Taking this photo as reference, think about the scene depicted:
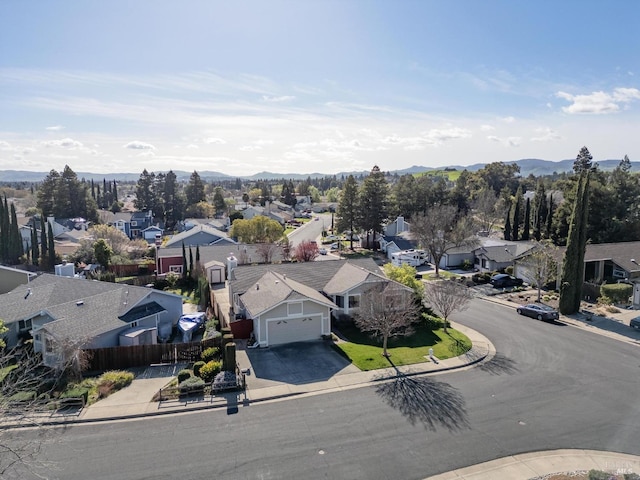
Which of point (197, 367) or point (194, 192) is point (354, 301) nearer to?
point (197, 367)

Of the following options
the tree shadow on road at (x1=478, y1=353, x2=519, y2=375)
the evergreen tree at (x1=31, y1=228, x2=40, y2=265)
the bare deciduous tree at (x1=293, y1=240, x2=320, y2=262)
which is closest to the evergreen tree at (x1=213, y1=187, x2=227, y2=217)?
the evergreen tree at (x1=31, y1=228, x2=40, y2=265)

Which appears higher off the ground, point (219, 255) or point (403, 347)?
point (219, 255)

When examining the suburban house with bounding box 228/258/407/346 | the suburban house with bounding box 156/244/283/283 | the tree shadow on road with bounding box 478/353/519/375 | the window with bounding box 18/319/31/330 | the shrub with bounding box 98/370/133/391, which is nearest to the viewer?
the shrub with bounding box 98/370/133/391

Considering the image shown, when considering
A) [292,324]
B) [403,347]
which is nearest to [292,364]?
[292,324]

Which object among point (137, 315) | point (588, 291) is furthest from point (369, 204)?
point (137, 315)

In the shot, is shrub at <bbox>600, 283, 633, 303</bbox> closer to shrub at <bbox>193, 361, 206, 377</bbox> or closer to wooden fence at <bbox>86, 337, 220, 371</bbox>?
wooden fence at <bbox>86, 337, 220, 371</bbox>

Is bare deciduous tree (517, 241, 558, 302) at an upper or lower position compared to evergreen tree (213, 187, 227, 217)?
lower

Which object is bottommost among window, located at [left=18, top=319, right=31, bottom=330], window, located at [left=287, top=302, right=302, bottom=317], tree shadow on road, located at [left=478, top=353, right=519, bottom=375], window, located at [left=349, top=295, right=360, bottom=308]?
tree shadow on road, located at [left=478, top=353, right=519, bottom=375]
